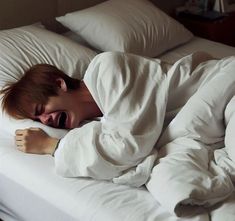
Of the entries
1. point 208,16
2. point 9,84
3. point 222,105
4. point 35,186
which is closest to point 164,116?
point 222,105

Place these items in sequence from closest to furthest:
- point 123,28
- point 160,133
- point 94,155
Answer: point 94,155 → point 160,133 → point 123,28

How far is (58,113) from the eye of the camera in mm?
1552

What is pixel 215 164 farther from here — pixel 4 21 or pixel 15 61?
pixel 4 21

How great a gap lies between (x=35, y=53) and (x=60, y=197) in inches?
29.0

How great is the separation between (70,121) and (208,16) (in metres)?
1.70

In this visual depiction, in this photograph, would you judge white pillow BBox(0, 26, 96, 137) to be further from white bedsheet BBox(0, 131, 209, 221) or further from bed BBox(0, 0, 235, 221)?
white bedsheet BBox(0, 131, 209, 221)

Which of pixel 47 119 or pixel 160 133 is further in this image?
pixel 47 119

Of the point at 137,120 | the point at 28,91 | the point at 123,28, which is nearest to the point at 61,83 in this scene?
the point at 28,91

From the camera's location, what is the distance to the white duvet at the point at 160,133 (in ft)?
4.02

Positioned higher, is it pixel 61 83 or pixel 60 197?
pixel 61 83

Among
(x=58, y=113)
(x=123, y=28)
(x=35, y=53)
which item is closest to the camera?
(x=58, y=113)

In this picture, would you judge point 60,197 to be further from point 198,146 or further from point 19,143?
point 198,146

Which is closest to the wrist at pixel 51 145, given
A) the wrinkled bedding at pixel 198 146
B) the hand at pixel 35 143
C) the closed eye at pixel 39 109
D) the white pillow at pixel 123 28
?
the hand at pixel 35 143

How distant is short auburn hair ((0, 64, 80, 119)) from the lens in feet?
5.12
